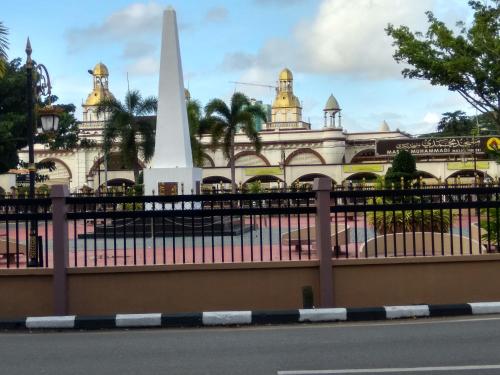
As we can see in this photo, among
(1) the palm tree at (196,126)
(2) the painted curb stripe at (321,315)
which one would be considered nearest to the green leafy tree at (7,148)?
(1) the palm tree at (196,126)

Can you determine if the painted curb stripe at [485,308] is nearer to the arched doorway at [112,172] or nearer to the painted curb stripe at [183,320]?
the painted curb stripe at [183,320]

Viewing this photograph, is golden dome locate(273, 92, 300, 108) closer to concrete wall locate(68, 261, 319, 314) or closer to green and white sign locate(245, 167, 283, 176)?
green and white sign locate(245, 167, 283, 176)

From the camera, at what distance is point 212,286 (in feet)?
32.5

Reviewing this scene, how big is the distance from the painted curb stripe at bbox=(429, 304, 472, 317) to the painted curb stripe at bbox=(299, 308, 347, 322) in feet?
3.61

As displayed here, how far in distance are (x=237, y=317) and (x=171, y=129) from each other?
59.7 ft

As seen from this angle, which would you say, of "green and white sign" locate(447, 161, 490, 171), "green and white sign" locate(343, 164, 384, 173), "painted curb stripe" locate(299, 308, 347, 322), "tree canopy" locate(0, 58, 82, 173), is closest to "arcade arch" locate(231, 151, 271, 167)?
"green and white sign" locate(343, 164, 384, 173)

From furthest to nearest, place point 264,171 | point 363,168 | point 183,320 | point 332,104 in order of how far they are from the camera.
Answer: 1. point 332,104
2. point 264,171
3. point 363,168
4. point 183,320

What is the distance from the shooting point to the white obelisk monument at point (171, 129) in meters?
26.2

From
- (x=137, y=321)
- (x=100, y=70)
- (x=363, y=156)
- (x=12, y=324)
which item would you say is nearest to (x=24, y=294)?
(x=12, y=324)

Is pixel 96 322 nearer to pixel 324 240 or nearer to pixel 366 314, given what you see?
pixel 324 240

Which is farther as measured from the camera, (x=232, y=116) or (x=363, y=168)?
(x=363, y=168)

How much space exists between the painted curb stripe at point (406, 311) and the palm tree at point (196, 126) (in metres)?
42.9

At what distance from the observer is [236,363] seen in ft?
23.8

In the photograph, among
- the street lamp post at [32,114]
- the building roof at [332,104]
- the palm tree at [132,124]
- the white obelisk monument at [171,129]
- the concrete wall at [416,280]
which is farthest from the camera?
the building roof at [332,104]
